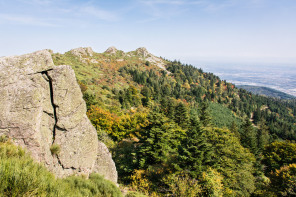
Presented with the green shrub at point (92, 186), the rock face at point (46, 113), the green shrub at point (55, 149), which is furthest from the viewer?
the green shrub at point (55, 149)

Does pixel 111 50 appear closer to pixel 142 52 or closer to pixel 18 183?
pixel 142 52

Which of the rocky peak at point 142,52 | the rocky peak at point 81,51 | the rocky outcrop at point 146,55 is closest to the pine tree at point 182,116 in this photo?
the rocky peak at point 81,51

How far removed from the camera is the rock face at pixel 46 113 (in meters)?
8.70

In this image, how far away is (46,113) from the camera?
34.6 feet

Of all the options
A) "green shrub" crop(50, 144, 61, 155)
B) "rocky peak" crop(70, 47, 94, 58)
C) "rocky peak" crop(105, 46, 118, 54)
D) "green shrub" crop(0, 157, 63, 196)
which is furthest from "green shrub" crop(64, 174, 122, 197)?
"rocky peak" crop(105, 46, 118, 54)

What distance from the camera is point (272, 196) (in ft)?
72.8

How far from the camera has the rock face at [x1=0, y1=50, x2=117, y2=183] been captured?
28.5 ft

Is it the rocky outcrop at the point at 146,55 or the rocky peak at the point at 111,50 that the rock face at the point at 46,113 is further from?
the rocky outcrop at the point at 146,55

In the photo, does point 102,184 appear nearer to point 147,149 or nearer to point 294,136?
point 147,149

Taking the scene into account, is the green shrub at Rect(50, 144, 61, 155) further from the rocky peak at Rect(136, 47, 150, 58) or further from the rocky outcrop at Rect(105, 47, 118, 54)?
the rocky peak at Rect(136, 47, 150, 58)

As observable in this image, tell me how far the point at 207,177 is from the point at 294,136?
431 ft

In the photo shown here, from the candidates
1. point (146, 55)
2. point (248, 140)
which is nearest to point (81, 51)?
point (146, 55)

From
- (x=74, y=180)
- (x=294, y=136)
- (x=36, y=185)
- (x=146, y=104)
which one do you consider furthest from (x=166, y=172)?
(x=294, y=136)

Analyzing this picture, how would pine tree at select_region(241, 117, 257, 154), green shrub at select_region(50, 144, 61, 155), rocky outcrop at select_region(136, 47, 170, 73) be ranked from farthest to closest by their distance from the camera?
rocky outcrop at select_region(136, 47, 170, 73) → pine tree at select_region(241, 117, 257, 154) → green shrub at select_region(50, 144, 61, 155)
